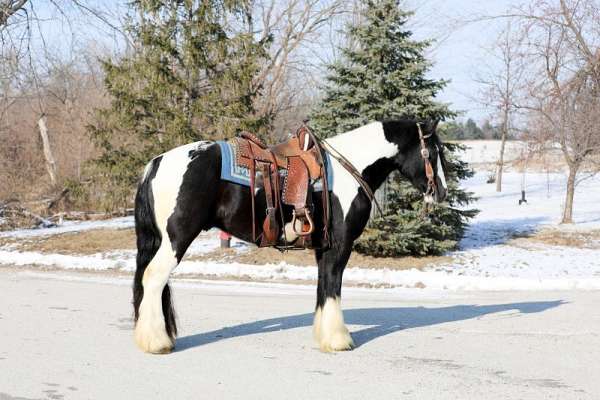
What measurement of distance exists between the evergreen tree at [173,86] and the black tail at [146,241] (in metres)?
10.2

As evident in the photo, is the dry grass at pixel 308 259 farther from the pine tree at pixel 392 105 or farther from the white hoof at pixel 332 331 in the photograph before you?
the white hoof at pixel 332 331

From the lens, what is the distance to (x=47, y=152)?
3378cm

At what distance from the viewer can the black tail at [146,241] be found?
20.9 ft

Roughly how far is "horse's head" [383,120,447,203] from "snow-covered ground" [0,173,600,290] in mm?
5313

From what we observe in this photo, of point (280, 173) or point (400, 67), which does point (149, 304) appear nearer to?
point (280, 173)

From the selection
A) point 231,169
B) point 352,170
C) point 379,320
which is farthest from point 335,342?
point 379,320

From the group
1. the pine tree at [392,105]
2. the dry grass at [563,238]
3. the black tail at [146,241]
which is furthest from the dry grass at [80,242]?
the black tail at [146,241]

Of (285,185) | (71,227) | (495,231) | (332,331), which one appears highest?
(285,185)

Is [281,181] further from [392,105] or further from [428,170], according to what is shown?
[392,105]

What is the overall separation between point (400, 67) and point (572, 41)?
6708 millimetres

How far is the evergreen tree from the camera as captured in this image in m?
16.6

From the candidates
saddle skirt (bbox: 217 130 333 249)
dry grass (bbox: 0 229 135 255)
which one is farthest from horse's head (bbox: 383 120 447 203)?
dry grass (bbox: 0 229 135 255)

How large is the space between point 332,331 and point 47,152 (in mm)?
30451

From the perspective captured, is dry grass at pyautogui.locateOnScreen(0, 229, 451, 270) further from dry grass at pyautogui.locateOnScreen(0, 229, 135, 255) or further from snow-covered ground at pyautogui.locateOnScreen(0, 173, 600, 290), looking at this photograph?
snow-covered ground at pyautogui.locateOnScreen(0, 173, 600, 290)
